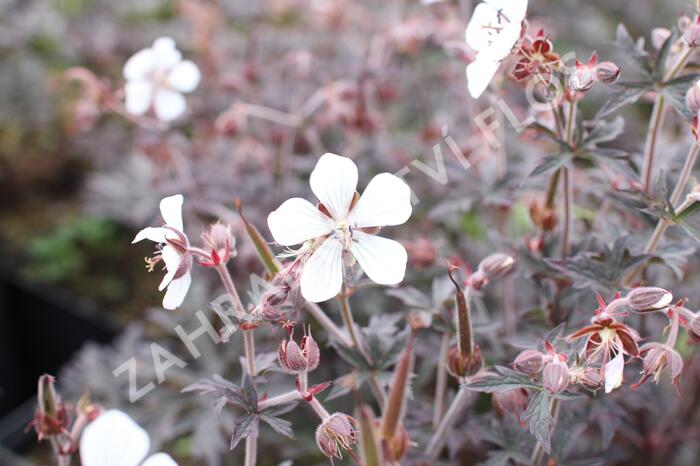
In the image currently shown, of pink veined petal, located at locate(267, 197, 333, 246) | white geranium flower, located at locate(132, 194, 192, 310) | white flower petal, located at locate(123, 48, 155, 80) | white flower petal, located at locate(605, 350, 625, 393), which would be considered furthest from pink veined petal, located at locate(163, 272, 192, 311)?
white flower petal, located at locate(123, 48, 155, 80)

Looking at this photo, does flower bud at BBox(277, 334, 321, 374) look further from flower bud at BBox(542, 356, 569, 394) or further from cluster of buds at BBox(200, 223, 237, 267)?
flower bud at BBox(542, 356, 569, 394)

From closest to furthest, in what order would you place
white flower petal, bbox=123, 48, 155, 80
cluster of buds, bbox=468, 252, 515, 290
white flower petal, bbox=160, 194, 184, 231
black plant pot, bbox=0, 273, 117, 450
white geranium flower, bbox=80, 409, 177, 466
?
1. white geranium flower, bbox=80, 409, 177, 466
2. white flower petal, bbox=160, 194, 184, 231
3. cluster of buds, bbox=468, 252, 515, 290
4. white flower petal, bbox=123, 48, 155, 80
5. black plant pot, bbox=0, 273, 117, 450

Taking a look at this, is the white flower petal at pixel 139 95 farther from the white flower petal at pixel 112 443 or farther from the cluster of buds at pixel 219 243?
the white flower petal at pixel 112 443

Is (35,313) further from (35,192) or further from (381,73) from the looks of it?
(381,73)

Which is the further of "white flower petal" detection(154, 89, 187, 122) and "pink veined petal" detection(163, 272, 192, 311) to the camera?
"white flower petal" detection(154, 89, 187, 122)

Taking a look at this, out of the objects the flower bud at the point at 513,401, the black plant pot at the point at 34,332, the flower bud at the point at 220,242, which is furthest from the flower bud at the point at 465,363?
the black plant pot at the point at 34,332

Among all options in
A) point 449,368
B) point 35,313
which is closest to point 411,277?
point 449,368
